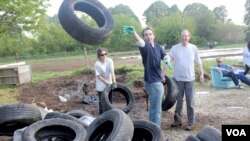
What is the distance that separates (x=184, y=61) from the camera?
7180 millimetres

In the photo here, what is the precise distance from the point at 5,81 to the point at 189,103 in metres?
13.5

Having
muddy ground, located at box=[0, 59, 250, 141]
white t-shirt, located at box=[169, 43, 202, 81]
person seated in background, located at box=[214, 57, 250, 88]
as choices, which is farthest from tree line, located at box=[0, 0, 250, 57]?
person seated in background, located at box=[214, 57, 250, 88]

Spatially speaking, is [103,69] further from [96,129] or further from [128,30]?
[96,129]

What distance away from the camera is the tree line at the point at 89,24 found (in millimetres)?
22484

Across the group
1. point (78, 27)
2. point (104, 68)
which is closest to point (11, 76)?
point (78, 27)

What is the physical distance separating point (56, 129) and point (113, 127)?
3.38ft

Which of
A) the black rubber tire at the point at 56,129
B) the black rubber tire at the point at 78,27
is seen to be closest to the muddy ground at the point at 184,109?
the black rubber tire at the point at 78,27

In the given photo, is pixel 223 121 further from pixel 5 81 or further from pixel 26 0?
pixel 26 0

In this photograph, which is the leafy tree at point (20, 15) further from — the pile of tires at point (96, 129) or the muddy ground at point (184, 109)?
the pile of tires at point (96, 129)

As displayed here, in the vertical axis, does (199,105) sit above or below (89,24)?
below

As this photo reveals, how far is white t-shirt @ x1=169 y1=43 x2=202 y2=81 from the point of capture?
283 inches

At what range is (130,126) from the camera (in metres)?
5.08

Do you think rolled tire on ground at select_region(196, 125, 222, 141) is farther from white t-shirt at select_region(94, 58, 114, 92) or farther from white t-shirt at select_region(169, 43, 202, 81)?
white t-shirt at select_region(94, 58, 114, 92)

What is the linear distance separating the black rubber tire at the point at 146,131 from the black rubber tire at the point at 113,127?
433mm
